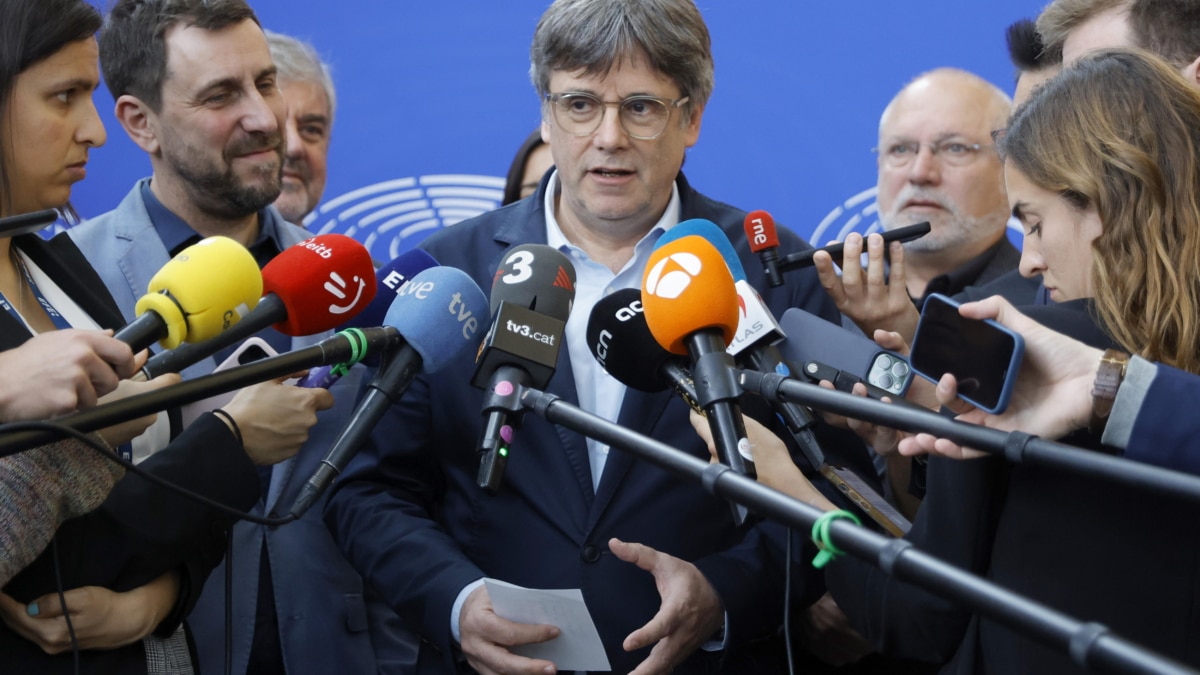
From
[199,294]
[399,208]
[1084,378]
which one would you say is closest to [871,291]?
[1084,378]

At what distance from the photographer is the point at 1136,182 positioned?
1.69 metres

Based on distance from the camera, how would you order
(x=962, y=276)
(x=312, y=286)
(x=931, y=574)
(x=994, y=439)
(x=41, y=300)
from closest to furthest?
(x=931, y=574) < (x=994, y=439) < (x=312, y=286) < (x=41, y=300) < (x=962, y=276)

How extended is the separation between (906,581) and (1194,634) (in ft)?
2.26

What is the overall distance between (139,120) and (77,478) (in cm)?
172

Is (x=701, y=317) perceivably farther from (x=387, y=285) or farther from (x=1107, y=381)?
(x=387, y=285)

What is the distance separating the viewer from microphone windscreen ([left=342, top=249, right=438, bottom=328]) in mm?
2166

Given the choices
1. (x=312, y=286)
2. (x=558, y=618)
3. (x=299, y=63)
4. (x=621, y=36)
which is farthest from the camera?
(x=299, y=63)

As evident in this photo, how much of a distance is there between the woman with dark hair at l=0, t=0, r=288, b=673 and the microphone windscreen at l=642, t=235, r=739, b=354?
72 centimetres

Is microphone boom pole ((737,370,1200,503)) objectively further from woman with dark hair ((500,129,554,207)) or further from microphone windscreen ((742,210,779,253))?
woman with dark hair ((500,129,554,207))

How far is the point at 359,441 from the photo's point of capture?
1.62 m

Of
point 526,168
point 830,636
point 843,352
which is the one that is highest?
point 526,168

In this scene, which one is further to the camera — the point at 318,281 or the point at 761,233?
the point at 761,233

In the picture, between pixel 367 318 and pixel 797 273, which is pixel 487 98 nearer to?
pixel 797 273

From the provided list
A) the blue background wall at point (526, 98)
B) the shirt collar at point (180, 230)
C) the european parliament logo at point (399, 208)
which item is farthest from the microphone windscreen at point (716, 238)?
the european parliament logo at point (399, 208)
